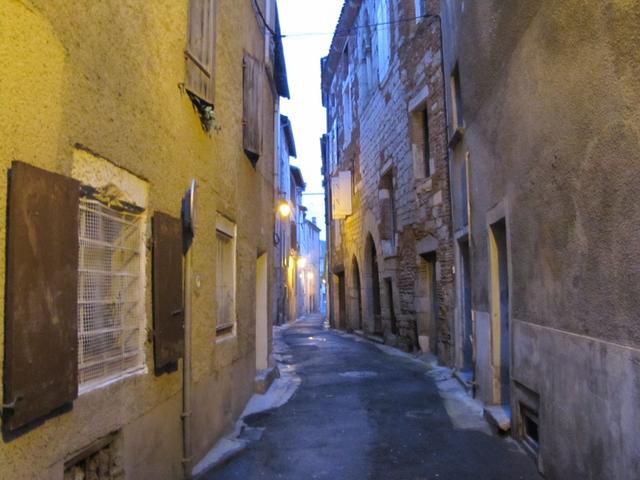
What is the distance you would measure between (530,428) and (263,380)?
12.6 ft

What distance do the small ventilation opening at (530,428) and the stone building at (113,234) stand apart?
2.69 metres

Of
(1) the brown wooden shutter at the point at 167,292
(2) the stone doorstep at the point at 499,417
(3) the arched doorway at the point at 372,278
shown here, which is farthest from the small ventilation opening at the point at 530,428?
(3) the arched doorway at the point at 372,278

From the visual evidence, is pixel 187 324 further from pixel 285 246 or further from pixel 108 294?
pixel 285 246

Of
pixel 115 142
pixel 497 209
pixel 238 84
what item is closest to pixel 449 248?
pixel 497 209

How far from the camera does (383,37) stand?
14.8 metres

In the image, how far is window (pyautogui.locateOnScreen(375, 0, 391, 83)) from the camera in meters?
14.2

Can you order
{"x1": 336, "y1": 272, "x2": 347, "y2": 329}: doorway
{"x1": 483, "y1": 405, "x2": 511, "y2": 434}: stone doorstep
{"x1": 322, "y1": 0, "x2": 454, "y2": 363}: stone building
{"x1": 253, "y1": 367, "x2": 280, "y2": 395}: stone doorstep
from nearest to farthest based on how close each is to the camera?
1. {"x1": 483, "y1": 405, "x2": 511, "y2": 434}: stone doorstep
2. {"x1": 253, "y1": 367, "x2": 280, "y2": 395}: stone doorstep
3. {"x1": 322, "y1": 0, "x2": 454, "y2": 363}: stone building
4. {"x1": 336, "y1": 272, "x2": 347, "y2": 329}: doorway

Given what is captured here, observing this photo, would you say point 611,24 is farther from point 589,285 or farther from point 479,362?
point 479,362

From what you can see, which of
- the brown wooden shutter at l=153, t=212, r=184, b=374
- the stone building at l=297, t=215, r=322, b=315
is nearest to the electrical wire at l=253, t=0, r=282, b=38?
the brown wooden shutter at l=153, t=212, r=184, b=374

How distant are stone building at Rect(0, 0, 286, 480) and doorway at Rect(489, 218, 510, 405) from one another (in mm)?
2769

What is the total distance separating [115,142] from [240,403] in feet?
13.7

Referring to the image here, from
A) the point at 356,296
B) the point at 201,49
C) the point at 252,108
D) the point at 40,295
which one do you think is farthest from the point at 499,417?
the point at 356,296

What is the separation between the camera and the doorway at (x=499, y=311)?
21.3 ft

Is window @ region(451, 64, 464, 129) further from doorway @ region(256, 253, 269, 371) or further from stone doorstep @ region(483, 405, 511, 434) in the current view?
stone doorstep @ region(483, 405, 511, 434)
